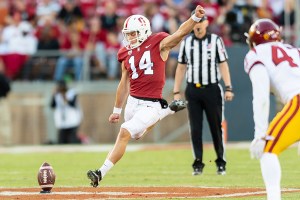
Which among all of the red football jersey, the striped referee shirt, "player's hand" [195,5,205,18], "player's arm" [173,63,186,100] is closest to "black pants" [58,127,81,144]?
"player's arm" [173,63,186,100]

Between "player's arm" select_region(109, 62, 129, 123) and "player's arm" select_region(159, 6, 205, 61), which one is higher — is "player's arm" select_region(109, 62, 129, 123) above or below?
below

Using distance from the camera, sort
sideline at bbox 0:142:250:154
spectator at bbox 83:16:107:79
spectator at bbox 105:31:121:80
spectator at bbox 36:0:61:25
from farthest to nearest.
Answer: spectator at bbox 36:0:61:25 → spectator at bbox 83:16:107:79 → spectator at bbox 105:31:121:80 → sideline at bbox 0:142:250:154

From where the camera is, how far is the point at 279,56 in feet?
25.2

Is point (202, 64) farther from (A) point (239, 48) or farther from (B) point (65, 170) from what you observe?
(A) point (239, 48)

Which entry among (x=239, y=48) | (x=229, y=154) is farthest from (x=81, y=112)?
(x=229, y=154)

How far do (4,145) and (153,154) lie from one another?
17.0 ft

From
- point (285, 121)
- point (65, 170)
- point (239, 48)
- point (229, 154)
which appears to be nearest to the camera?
point (285, 121)

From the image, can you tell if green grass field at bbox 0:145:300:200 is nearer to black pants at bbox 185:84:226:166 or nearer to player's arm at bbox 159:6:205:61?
black pants at bbox 185:84:226:166

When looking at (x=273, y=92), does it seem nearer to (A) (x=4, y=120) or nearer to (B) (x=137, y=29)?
(B) (x=137, y=29)

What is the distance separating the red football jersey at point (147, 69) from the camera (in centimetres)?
1041

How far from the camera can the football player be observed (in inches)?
290

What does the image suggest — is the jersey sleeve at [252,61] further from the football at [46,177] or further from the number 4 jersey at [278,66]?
the football at [46,177]

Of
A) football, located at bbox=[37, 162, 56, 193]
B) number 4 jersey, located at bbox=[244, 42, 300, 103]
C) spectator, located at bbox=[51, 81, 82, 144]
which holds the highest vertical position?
number 4 jersey, located at bbox=[244, 42, 300, 103]

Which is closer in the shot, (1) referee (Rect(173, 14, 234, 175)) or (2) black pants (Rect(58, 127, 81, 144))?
(1) referee (Rect(173, 14, 234, 175))
